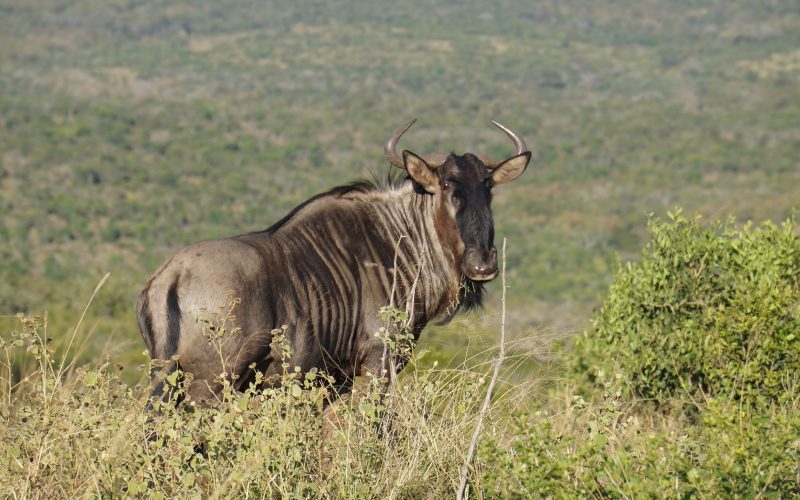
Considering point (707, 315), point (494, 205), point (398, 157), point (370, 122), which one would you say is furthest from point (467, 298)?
point (370, 122)

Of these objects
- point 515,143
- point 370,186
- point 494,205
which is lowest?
point 494,205

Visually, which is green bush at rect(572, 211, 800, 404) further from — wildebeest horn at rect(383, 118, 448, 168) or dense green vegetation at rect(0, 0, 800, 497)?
wildebeest horn at rect(383, 118, 448, 168)

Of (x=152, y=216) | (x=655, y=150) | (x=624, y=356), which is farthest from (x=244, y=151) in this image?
(x=624, y=356)

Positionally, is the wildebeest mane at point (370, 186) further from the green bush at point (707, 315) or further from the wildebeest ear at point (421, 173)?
the green bush at point (707, 315)

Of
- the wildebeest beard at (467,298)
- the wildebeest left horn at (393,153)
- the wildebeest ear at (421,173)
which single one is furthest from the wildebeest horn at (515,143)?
the wildebeest beard at (467,298)

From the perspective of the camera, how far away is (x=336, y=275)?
5.91 metres

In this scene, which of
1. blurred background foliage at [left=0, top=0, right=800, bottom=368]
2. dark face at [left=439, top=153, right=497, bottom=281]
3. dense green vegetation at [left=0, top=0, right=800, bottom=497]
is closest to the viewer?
dense green vegetation at [left=0, top=0, right=800, bottom=497]

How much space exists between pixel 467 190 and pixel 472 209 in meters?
0.11

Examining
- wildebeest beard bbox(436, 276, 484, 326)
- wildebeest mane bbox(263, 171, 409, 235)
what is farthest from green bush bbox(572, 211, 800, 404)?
wildebeest mane bbox(263, 171, 409, 235)

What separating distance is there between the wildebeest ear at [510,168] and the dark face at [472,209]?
5.5 inches

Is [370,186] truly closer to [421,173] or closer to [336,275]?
[421,173]

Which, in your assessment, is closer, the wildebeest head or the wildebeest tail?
the wildebeest tail

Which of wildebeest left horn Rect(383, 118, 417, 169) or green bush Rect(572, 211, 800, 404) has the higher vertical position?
wildebeest left horn Rect(383, 118, 417, 169)

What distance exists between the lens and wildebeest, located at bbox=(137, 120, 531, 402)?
17.3 feet
